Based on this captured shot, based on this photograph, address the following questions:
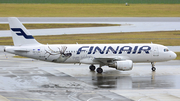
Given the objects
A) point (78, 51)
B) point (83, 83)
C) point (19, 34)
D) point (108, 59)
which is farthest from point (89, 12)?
point (83, 83)

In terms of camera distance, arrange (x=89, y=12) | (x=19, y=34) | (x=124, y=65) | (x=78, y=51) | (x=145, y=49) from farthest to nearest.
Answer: (x=89, y=12), (x=145, y=49), (x=78, y=51), (x=19, y=34), (x=124, y=65)

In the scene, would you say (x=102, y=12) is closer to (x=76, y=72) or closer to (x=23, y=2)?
(x=23, y=2)

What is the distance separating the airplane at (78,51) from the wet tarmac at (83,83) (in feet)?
5.77

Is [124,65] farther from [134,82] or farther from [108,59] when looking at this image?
[134,82]

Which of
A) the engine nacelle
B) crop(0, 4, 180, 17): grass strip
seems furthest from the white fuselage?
crop(0, 4, 180, 17): grass strip

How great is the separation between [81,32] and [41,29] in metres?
13.1

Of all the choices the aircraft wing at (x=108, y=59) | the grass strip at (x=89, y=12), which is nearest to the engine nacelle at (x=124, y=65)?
the aircraft wing at (x=108, y=59)

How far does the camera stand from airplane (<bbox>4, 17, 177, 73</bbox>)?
37.3 meters

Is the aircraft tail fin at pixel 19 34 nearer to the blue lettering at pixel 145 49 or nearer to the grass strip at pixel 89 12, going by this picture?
the blue lettering at pixel 145 49

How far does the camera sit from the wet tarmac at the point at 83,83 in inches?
1037

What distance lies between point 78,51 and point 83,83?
7.08 metres

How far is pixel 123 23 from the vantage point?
92312 mm

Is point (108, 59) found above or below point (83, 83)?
above

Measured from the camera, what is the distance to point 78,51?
125ft
